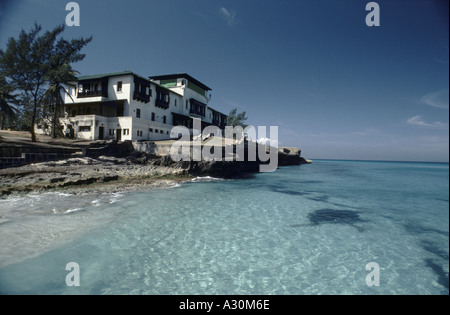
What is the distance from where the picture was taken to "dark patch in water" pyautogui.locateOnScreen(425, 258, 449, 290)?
607 cm

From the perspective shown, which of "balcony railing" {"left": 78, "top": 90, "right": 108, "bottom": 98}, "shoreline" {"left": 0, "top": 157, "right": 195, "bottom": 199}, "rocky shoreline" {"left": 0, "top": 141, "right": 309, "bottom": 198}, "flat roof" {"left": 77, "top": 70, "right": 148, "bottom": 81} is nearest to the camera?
"shoreline" {"left": 0, "top": 157, "right": 195, "bottom": 199}

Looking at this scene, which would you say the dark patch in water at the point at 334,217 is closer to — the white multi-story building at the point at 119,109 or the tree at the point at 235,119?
the white multi-story building at the point at 119,109

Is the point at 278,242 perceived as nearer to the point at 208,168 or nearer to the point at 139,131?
the point at 208,168

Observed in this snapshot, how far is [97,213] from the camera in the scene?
10.3 meters

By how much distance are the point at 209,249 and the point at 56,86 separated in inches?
→ 1410

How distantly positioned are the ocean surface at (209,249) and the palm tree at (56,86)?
20.9m

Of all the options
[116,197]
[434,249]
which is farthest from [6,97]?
[434,249]

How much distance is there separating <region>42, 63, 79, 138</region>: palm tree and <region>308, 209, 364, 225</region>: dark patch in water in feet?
112

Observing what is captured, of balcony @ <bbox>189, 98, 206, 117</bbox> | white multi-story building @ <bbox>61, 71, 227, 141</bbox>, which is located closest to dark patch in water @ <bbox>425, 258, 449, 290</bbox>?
white multi-story building @ <bbox>61, 71, 227, 141</bbox>

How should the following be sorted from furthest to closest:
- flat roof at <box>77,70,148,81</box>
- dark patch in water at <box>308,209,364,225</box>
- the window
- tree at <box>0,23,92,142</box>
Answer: flat roof at <box>77,70,148,81</box>, the window, tree at <box>0,23,92,142</box>, dark patch in water at <box>308,209,364,225</box>

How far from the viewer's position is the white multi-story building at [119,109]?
101 feet

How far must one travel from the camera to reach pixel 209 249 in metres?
7.38

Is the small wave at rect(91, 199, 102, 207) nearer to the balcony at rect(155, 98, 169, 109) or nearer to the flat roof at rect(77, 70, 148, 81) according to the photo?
the flat roof at rect(77, 70, 148, 81)
